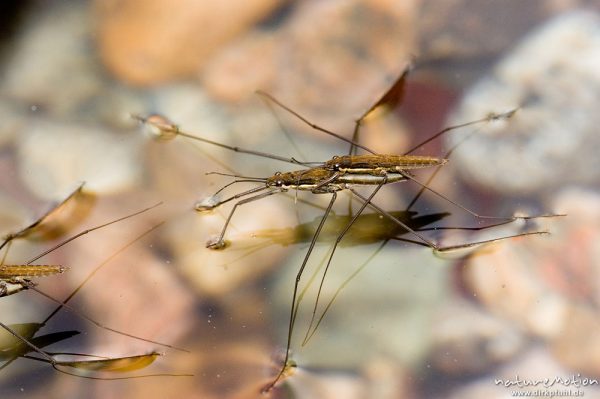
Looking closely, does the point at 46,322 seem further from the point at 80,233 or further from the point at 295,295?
the point at 295,295

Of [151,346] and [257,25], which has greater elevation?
[257,25]

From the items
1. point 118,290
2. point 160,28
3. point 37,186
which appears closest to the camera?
point 118,290

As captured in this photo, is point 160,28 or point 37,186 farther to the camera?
point 160,28

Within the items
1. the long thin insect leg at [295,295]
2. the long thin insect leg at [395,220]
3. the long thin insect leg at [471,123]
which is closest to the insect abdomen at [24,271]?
the long thin insect leg at [295,295]

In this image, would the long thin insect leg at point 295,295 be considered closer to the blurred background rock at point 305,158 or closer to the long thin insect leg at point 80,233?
the blurred background rock at point 305,158

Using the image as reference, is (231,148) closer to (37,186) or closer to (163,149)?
(163,149)

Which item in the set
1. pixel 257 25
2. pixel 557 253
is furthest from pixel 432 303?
pixel 257 25

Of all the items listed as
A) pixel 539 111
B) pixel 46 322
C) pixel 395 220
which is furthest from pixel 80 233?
pixel 539 111
